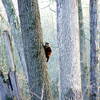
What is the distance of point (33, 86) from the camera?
3293mm

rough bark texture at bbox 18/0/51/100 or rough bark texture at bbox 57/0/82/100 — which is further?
rough bark texture at bbox 18/0/51/100

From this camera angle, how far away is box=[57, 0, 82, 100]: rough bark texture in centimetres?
269

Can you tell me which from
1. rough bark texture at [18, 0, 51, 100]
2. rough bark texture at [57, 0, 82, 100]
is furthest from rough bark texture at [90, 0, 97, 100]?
rough bark texture at [57, 0, 82, 100]

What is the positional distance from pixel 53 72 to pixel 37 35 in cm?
442

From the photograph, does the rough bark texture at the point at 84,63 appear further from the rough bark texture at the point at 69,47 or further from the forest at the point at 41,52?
the rough bark texture at the point at 69,47

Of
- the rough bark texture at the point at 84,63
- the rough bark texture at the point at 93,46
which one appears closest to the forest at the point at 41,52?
the rough bark texture at the point at 84,63

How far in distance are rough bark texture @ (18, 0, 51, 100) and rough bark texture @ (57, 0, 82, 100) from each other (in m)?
0.42

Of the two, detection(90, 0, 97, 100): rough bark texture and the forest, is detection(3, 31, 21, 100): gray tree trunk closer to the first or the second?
the forest

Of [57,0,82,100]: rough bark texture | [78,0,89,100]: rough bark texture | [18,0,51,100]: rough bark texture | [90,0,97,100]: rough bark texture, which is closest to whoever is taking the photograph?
[57,0,82,100]: rough bark texture

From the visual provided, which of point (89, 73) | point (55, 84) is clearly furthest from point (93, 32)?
point (55, 84)

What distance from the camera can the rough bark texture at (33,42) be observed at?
121 inches

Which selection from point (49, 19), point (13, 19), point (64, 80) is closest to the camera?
point (64, 80)

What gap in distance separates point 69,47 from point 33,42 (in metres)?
0.58

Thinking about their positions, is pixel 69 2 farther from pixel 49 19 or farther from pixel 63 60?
pixel 49 19
